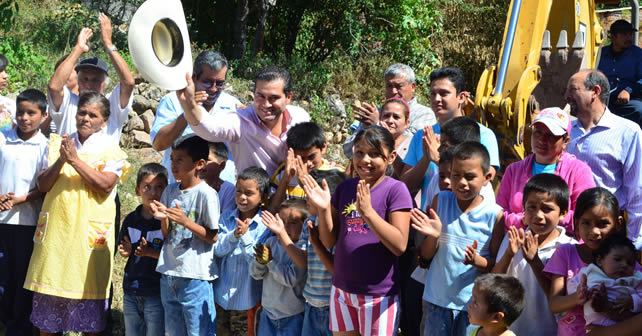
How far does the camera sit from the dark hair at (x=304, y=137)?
4.68 m

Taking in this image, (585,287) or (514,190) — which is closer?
(585,287)

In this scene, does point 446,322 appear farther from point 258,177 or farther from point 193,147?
point 193,147

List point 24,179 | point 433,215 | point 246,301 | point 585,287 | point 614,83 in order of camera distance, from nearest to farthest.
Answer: point 585,287
point 433,215
point 246,301
point 24,179
point 614,83

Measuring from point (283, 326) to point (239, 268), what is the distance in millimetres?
494

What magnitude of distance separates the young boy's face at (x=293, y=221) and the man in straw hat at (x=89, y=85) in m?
1.48

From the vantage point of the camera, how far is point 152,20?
4281 mm

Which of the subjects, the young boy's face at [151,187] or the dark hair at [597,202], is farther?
the young boy's face at [151,187]

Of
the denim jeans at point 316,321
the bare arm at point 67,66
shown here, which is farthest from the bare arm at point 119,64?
the denim jeans at point 316,321

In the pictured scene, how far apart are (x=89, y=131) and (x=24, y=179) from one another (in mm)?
603

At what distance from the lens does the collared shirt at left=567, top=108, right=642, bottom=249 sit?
4.57 metres

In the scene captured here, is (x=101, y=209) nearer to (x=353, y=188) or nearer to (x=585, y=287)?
(x=353, y=188)

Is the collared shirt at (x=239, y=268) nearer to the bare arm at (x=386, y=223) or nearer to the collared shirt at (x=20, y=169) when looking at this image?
the bare arm at (x=386, y=223)

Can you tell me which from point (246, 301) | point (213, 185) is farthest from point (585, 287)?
point (213, 185)

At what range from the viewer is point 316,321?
443 centimetres
